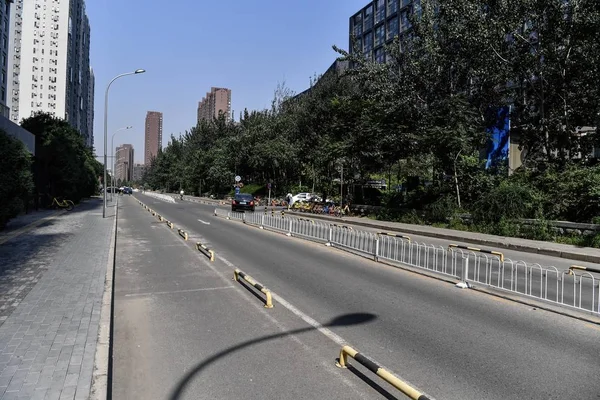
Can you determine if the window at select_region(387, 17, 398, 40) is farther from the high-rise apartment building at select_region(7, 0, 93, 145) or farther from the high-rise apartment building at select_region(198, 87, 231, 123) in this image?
the high-rise apartment building at select_region(7, 0, 93, 145)

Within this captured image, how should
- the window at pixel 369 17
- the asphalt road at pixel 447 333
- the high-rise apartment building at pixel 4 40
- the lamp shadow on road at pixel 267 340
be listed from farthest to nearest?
1. the window at pixel 369 17
2. the high-rise apartment building at pixel 4 40
3. the asphalt road at pixel 447 333
4. the lamp shadow on road at pixel 267 340

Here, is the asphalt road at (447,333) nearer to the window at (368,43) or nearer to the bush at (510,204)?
the bush at (510,204)

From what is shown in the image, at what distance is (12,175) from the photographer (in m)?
16.2

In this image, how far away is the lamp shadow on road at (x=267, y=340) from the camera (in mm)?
4250

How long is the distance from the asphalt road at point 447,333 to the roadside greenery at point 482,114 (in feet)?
37.0

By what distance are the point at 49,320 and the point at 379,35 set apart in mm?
76559

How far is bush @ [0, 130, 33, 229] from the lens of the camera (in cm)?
1581

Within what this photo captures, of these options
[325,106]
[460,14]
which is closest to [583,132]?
[460,14]

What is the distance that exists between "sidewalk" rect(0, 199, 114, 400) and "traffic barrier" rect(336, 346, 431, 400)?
2.48 m

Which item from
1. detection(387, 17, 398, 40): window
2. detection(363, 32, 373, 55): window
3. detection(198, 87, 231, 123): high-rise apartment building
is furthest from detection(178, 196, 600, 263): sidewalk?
detection(198, 87, 231, 123): high-rise apartment building

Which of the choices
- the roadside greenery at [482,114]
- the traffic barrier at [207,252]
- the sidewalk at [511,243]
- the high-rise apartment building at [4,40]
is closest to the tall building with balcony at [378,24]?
the roadside greenery at [482,114]

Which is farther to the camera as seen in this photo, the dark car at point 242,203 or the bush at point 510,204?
the dark car at point 242,203

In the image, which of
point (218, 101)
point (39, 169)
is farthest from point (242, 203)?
point (218, 101)

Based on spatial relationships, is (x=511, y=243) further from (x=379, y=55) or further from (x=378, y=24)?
(x=378, y=24)
